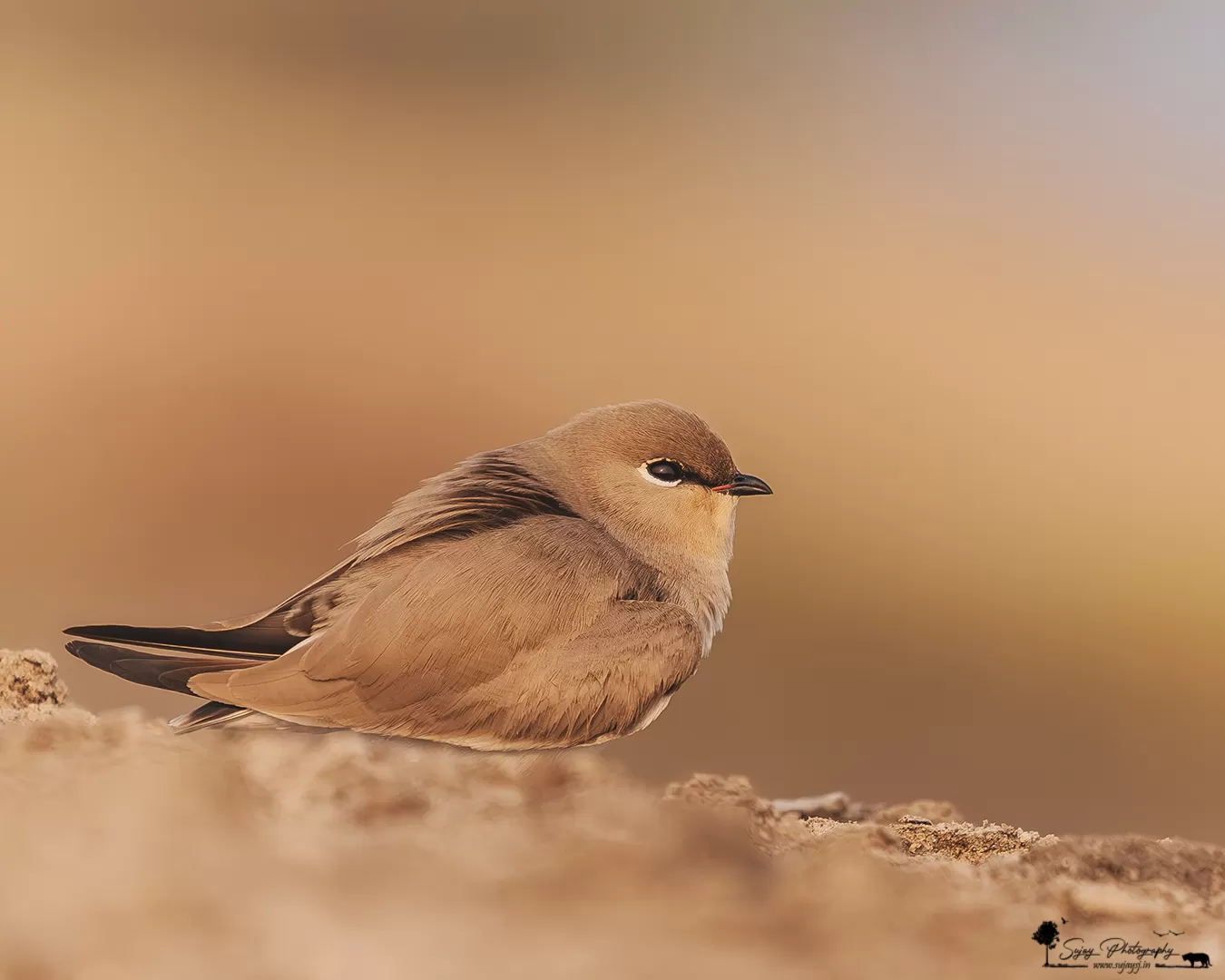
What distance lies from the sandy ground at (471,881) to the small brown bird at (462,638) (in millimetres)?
407

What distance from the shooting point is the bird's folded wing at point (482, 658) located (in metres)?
4.22

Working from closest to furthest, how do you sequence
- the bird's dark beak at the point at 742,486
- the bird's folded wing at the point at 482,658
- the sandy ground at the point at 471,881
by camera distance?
the sandy ground at the point at 471,881 → the bird's folded wing at the point at 482,658 → the bird's dark beak at the point at 742,486

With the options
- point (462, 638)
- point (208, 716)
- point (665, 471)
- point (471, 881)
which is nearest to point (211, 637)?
point (208, 716)

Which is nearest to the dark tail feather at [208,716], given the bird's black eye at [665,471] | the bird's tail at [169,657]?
the bird's tail at [169,657]

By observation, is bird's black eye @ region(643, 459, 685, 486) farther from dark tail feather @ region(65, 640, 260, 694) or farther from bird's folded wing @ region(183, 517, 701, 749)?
dark tail feather @ region(65, 640, 260, 694)

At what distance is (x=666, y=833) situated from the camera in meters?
3.28

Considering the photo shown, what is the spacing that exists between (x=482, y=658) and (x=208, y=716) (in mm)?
956

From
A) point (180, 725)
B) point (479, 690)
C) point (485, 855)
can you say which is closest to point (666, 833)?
point (485, 855)

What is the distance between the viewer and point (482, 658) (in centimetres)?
433

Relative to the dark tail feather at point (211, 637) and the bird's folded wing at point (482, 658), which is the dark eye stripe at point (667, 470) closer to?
the bird's folded wing at point (482, 658)

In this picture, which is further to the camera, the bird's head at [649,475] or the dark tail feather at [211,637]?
the bird's head at [649,475]

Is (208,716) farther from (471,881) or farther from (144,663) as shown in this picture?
(471,881)

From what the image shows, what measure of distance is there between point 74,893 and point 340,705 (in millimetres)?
1400

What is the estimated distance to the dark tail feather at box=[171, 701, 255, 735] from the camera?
4234mm
